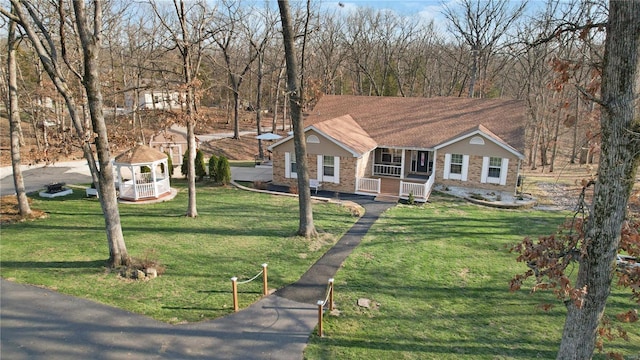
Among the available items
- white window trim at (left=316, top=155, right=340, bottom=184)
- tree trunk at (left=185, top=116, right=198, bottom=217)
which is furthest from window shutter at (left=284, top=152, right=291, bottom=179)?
tree trunk at (left=185, top=116, right=198, bottom=217)

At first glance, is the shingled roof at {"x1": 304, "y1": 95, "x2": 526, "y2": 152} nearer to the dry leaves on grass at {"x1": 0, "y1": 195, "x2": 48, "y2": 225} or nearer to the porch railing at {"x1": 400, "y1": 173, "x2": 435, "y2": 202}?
the porch railing at {"x1": 400, "y1": 173, "x2": 435, "y2": 202}

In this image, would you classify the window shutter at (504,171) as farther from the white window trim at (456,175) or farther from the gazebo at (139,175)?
the gazebo at (139,175)

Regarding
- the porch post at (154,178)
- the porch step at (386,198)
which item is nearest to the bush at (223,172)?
the porch post at (154,178)

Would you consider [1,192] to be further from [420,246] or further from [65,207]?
[420,246]

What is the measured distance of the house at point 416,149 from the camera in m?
20.8

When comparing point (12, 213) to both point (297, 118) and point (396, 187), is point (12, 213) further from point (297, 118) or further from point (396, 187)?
point (396, 187)

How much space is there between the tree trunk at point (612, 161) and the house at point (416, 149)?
14033 mm

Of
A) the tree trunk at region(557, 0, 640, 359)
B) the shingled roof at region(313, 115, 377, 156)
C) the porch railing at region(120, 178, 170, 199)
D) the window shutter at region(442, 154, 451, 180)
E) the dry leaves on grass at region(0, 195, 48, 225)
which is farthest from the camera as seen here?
the window shutter at region(442, 154, 451, 180)

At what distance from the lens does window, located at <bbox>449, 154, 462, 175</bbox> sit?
21870mm

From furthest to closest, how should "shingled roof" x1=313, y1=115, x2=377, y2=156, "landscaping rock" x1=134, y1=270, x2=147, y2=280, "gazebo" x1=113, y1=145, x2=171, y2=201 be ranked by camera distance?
"shingled roof" x1=313, y1=115, x2=377, y2=156 → "gazebo" x1=113, y1=145, x2=171, y2=201 → "landscaping rock" x1=134, y1=270, x2=147, y2=280

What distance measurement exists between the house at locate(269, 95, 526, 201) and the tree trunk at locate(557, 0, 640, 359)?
1403cm

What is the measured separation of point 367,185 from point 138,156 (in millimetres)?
11517

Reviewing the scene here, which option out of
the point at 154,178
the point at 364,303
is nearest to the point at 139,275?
the point at 364,303

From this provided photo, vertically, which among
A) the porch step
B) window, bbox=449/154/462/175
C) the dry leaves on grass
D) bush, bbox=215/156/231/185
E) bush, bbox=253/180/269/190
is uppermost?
window, bbox=449/154/462/175
